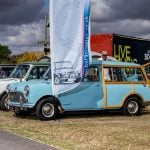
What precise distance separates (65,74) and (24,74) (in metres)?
4.52

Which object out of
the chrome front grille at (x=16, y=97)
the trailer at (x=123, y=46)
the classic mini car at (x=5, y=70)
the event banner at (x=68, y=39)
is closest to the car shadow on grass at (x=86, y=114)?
the chrome front grille at (x=16, y=97)

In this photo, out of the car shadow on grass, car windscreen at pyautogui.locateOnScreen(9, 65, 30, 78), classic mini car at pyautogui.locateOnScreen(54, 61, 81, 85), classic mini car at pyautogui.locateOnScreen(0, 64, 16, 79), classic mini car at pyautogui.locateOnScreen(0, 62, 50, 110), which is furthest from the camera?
classic mini car at pyautogui.locateOnScreen(0, 64, 16, 79)

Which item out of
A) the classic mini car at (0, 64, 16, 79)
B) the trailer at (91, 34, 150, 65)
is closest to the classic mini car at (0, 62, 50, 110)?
the classic mini car at (0, 64, 16, 79)

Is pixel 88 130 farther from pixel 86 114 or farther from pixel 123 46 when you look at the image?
pixel 123 46

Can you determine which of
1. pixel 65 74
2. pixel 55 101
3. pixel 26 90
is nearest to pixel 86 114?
pixel 55 101

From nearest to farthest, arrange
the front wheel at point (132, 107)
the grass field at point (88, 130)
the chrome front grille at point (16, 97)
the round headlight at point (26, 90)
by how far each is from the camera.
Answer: the grass field at point (88, 130)
the round headlight at point (26, 90)
the chrome front grille at point (16, 97)
the front wheel at point (132, 107)

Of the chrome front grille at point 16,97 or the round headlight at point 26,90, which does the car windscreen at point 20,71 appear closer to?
the chrome front grille at point 16,97

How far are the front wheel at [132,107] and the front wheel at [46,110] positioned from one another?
2.49 m

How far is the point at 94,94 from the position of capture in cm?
1623

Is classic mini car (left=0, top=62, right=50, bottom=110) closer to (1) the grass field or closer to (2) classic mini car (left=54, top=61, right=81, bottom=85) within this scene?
(1) the grass field

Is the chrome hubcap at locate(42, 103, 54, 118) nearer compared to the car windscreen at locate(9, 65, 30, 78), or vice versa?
the chrome hubcap at locate(42, 103, 54, 118)

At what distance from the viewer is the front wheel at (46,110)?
1555 cm

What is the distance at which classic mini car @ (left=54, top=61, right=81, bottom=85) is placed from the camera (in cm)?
1433

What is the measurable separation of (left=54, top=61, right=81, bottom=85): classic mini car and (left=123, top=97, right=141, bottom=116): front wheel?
2807 mm
